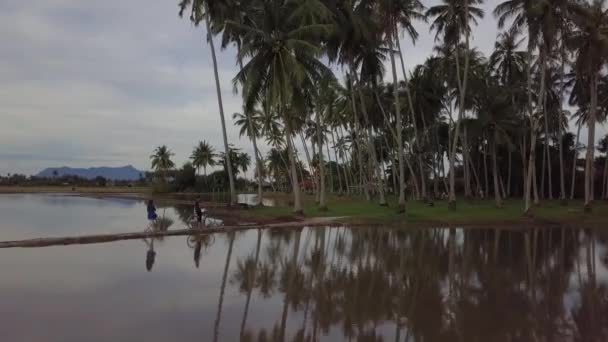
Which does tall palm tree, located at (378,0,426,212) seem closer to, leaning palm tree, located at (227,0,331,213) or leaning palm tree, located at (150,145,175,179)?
leaning palm tree, located at (227,0,331,213)

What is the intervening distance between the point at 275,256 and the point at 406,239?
774 cm

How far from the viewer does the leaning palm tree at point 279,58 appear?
28.4m

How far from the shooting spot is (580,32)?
34.0 metres

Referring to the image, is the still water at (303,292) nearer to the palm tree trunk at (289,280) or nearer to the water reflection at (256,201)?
the palm tree trunk at (289,280)

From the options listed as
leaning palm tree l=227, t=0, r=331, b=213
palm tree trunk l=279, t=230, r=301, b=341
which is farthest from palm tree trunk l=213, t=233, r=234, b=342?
leaning palm tree l=227, t=0, r=331, b=213

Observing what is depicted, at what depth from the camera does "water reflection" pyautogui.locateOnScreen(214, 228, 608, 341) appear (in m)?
8.44

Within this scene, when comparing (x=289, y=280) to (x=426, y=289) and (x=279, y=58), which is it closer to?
(x=426, y=289)

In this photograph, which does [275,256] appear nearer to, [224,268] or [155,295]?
[224,268]

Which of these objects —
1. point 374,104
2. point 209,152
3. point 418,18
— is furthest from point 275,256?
point 209,152

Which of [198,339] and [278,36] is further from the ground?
[278,36]

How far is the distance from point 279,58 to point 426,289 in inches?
806

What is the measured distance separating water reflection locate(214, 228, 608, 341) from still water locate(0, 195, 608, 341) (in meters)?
0.04

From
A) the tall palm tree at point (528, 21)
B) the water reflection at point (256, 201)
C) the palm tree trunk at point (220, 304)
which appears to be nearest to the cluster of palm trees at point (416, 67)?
the tall palm tree at point (528, 21)

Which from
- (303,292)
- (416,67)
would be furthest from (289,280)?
(416,67)
